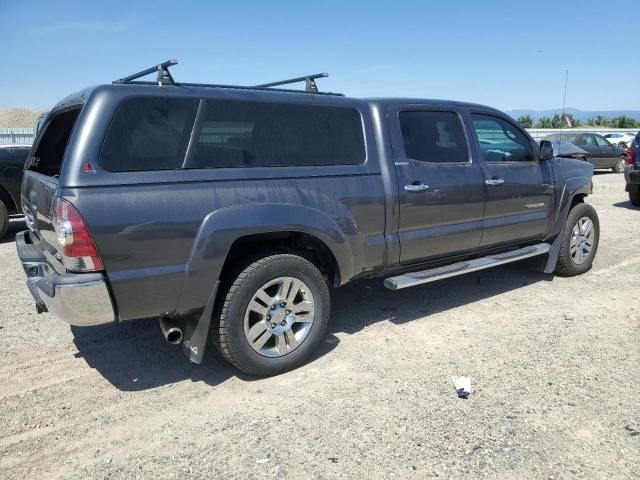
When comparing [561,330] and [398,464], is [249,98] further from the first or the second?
[561,330]

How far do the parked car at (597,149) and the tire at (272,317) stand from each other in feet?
56.3

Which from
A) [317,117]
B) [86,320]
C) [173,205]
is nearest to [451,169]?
[317,117]

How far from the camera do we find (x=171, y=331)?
3.19 m

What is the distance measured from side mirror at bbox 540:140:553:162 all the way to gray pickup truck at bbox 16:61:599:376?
0.59 metres

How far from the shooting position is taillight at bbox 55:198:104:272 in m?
2.71

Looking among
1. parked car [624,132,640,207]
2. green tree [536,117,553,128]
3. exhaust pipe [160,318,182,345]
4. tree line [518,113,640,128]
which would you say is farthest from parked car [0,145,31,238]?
green tree [536,117,553,128]

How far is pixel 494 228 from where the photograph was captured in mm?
4812

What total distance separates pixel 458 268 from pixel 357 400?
177cm

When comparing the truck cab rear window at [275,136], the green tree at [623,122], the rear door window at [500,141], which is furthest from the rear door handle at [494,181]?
the green tree at [623,122]

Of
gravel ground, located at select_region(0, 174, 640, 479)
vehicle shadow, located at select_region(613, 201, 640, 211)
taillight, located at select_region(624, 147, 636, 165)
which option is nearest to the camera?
gravel ground, located at select_region(0, 174, 640, 479)

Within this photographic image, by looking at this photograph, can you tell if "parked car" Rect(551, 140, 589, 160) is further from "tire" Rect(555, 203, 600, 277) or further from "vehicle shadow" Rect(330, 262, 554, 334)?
"vehicle shadow" Rect(330, 262, 554, 334)

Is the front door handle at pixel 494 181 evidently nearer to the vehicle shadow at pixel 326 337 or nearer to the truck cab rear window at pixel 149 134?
the vehicle shadow at pixel 326 337

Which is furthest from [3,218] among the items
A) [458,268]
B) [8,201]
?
[458,268]

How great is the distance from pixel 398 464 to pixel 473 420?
0.63 metres
